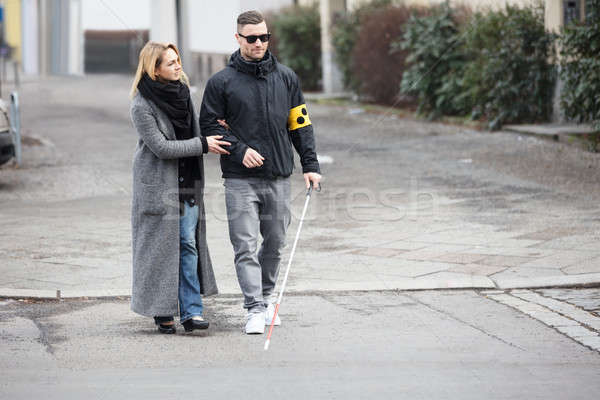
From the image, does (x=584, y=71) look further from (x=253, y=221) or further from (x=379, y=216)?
(x=253, y=221)

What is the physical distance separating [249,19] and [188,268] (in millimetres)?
1481

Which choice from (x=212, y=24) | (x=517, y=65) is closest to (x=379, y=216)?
(x=517, y=65)

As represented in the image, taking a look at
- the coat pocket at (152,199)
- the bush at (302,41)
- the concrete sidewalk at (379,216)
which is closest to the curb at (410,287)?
the concrete sidewalk at (379,216)

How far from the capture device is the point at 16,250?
8.26m

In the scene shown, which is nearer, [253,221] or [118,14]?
[253,221]

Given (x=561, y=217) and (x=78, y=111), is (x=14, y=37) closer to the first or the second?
(x=78, y=111)

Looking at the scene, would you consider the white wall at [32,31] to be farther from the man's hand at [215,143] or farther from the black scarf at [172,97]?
the man's hand at [215,143]

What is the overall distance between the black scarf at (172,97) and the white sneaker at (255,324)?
3.68 ft

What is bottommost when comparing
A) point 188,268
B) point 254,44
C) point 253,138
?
point 188,268

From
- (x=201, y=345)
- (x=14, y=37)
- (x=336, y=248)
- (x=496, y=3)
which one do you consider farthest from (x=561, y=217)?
(x=14, y=37)

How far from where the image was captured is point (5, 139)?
461 inches

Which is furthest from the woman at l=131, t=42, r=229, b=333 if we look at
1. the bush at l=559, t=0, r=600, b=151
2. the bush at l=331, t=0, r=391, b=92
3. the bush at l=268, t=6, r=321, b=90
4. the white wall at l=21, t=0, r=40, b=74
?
the bush at l=268, t=6, r=321, b=90

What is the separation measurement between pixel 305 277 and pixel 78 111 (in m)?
15.9

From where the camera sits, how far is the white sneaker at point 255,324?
18.2 feet
